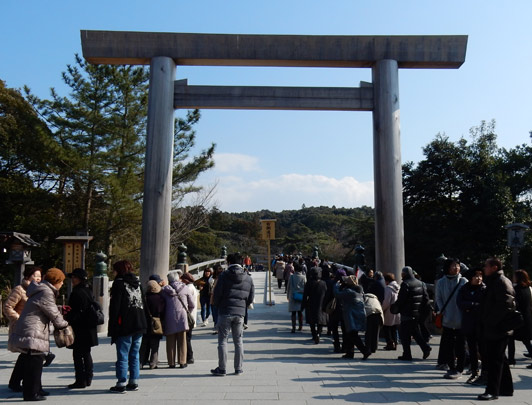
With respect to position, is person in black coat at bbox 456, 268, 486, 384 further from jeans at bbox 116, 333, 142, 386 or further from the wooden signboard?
the wooden signboard

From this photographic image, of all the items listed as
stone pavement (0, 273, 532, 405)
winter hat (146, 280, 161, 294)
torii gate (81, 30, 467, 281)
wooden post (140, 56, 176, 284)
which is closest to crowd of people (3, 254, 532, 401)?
winter hat (146, 280, 161, 294)

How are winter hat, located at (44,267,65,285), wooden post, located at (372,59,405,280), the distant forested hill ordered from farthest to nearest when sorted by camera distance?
1. the distant forested hill
2. wooden post, located at (372,59,405,280)
3. winter hat, located at (44,267,65,285)

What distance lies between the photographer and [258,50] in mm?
10273

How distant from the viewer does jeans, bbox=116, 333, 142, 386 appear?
231 inches

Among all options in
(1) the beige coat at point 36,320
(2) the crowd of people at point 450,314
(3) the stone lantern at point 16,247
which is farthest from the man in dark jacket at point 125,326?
(3) the stone lantern at point 16,247

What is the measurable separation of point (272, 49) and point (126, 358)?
7002mm

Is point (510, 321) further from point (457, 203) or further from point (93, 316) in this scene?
point (457, 203)

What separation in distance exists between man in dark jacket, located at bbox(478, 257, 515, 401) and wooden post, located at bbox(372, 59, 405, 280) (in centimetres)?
436

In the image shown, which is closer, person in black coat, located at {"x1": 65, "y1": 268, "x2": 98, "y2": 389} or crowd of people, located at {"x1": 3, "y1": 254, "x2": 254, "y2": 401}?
crowd of people, located at {"x1": 3, "y1": 254, "x2": 254, "y2": 401}

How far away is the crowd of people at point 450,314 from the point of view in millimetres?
5512

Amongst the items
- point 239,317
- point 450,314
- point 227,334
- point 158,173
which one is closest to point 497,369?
point 450,314

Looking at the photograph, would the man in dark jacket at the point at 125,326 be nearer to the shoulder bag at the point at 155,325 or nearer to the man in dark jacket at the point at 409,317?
the shoulder bag at the point at 155,325

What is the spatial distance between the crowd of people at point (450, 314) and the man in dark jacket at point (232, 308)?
2.17m

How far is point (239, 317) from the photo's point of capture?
6.86 m
